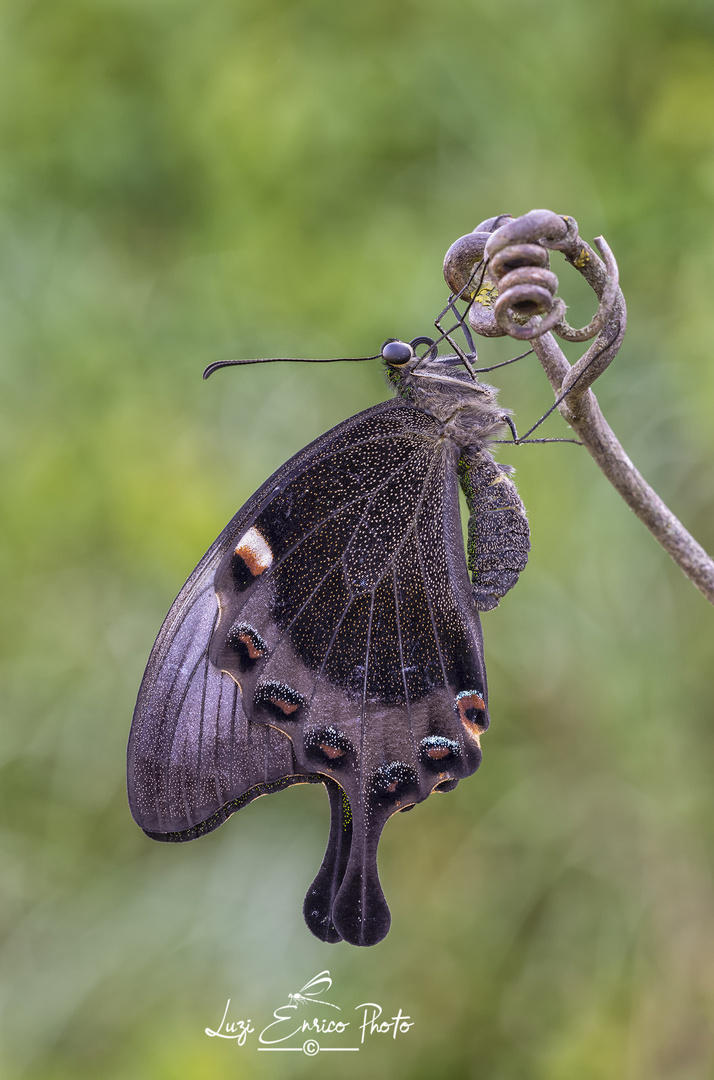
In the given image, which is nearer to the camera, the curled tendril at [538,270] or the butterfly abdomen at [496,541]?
the curled tendril at [538,270]

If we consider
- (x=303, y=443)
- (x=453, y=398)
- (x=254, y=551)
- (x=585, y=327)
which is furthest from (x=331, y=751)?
(x=303, y=443)

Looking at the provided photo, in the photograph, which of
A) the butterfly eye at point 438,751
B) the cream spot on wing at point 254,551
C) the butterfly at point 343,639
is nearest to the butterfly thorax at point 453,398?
the butterfly at point 343,639

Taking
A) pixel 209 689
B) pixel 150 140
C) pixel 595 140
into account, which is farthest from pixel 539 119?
pixel 209 689

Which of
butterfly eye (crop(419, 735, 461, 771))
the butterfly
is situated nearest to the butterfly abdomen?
the butterfly

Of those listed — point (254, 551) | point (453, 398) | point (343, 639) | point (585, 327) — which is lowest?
point (343, 639)

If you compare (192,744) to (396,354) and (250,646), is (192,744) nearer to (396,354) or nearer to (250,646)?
(250,646)

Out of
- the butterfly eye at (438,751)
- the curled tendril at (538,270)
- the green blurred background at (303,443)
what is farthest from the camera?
the green blurred background at (303,443)

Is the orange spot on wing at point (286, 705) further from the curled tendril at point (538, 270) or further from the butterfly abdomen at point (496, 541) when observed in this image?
the curled tendril at point (538, 270)
